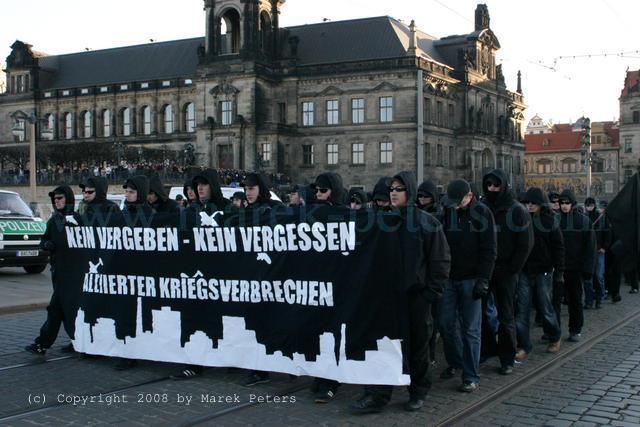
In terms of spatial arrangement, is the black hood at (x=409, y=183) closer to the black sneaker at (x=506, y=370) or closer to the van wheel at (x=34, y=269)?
the black sneaker at (x=506, y=370)

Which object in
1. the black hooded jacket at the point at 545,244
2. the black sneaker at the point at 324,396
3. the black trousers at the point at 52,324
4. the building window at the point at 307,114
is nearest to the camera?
the black sneaker at the point at 324,396

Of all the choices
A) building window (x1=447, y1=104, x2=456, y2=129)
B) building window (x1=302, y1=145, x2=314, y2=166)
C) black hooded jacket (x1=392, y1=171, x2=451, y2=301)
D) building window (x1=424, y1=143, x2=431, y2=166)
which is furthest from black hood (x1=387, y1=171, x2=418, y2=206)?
building window (x1=447, y1=104, x2=456, y2=129)

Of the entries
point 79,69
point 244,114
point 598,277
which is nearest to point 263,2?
point 244,114

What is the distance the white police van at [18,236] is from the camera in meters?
16.6

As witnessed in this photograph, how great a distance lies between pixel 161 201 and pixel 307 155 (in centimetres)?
5437

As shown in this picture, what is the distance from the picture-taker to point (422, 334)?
655 centimetres

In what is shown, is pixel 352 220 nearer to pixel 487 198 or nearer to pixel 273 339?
pixel 273 339

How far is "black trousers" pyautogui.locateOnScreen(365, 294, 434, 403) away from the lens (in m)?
6.53

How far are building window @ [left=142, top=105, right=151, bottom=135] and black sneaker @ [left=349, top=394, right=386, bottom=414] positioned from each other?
70.2m

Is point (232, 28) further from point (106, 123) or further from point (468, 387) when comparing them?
point (468, 387)

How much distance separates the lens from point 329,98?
62.2 m

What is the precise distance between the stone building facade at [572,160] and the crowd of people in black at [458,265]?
9651 centimetres

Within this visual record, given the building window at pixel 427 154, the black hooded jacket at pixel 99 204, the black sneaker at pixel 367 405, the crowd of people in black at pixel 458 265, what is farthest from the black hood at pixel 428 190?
the building window at pixel 427 154

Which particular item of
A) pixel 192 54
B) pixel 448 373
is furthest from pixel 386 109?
pixel 448 373
